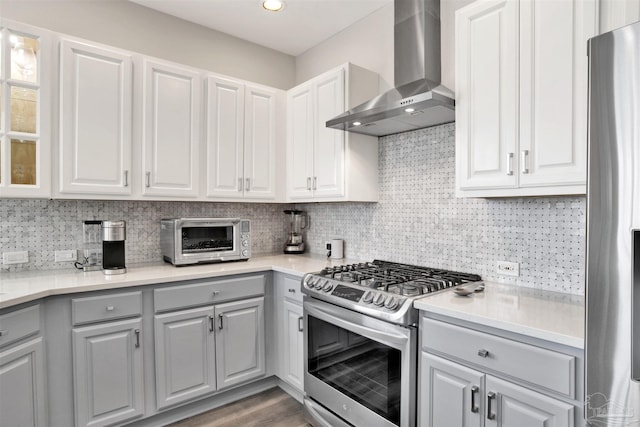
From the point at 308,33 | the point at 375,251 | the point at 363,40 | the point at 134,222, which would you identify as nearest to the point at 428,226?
the point at 375,251

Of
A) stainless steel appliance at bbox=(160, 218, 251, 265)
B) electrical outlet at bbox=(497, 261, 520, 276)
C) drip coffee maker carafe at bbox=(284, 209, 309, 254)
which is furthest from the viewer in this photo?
drip coffee maker carafe at bbox=(284, 209, 309, 254)

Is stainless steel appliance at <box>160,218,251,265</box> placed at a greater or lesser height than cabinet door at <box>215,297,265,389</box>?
greater

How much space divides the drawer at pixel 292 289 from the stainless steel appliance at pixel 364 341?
16 centimetres

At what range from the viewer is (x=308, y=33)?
318cm

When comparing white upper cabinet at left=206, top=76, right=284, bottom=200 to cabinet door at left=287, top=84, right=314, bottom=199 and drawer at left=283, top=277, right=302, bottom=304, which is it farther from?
drawer at left=283, top=277, right=302, bottom=304

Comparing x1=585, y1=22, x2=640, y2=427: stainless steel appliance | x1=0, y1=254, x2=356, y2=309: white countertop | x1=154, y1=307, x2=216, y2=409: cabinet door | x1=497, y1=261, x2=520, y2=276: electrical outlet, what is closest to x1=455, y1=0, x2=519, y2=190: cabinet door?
x1=497, y1=261, x2=520, y2=276: electrical outlet

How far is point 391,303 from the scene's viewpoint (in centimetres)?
176

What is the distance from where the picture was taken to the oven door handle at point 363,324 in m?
1.74

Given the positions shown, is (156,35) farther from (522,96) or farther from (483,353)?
(483,353)

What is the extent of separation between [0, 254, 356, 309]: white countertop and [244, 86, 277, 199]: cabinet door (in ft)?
2.03

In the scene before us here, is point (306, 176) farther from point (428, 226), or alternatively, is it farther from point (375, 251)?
point (428, 226)

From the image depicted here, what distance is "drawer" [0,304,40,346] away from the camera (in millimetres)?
1695

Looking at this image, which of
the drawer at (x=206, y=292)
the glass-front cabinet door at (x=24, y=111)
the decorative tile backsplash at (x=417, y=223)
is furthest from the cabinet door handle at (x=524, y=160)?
the glass-front cabinet door at (x=24, y=111)

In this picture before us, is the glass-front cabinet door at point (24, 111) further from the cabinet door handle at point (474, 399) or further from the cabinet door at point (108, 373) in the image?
the cabinet door handle at point (474, 399)
